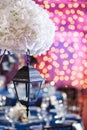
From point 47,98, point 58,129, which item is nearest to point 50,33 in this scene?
point 58,129

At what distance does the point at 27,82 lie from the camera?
182 centimetres

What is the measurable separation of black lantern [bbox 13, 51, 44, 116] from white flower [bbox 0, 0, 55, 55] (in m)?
0.13

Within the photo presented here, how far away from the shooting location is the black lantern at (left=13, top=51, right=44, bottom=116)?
1.83 metres

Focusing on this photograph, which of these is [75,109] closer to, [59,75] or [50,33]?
[59,75]

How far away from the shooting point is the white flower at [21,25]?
1720 mm

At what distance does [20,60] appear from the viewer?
7.66 m

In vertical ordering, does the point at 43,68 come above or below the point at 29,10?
below

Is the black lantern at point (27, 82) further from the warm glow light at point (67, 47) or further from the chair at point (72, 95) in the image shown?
the chair at point (72, 95)

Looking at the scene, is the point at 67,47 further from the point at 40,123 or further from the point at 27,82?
the point at 27,82

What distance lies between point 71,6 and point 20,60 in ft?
14.4

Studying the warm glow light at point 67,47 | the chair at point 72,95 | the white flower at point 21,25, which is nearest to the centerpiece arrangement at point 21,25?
the white flower at point 21,25

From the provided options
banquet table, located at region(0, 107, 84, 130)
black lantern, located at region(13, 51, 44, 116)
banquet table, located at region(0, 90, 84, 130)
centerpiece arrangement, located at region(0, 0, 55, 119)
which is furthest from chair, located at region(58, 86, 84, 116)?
centerpiece arrangement, located at region(0, 0, 55, 119)

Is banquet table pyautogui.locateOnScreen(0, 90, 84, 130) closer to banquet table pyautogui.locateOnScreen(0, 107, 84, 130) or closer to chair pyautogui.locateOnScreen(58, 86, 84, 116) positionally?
banquet table pyautogui.locateOnScreen(0, 107, 84, 130)

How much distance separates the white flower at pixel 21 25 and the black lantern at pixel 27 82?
0.13m
